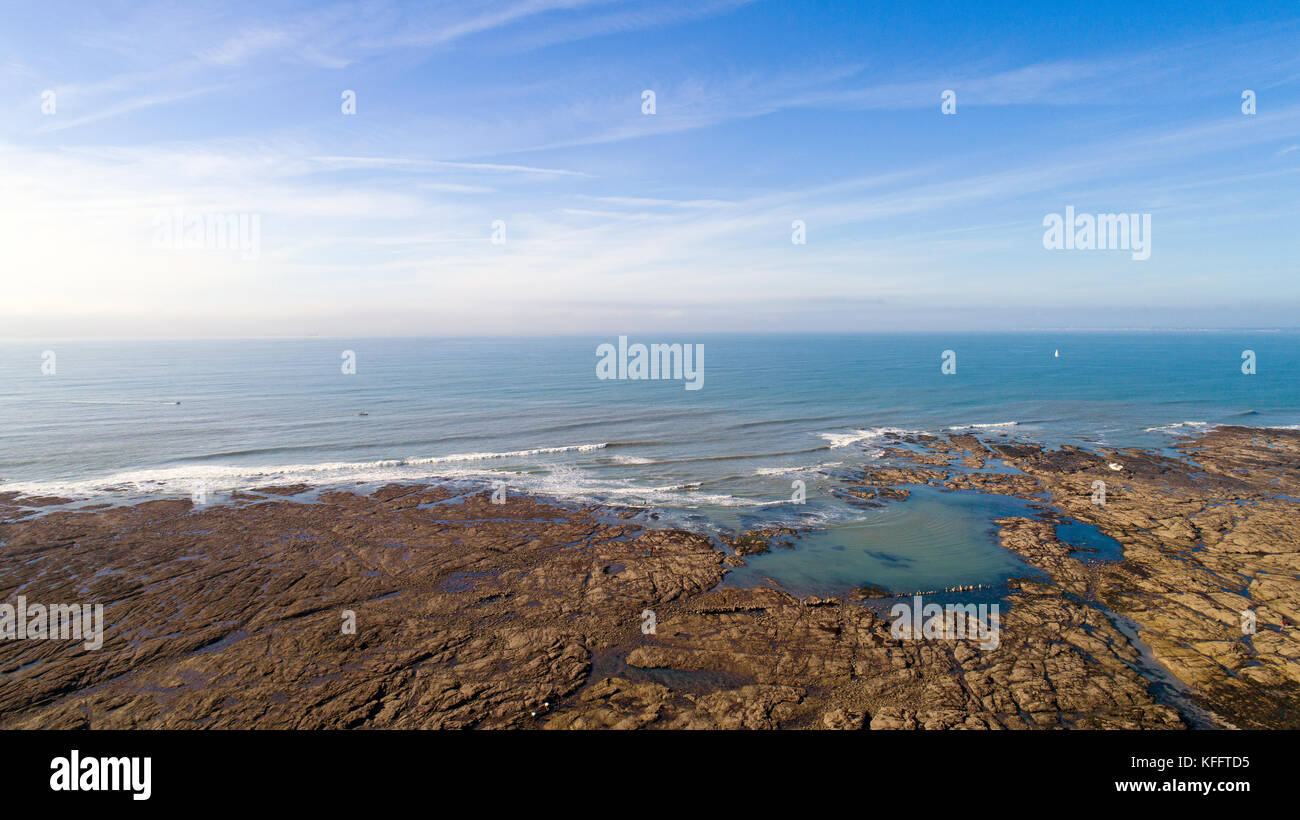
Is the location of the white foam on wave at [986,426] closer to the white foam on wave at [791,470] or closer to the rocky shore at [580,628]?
the white foam on wave at [791,470]

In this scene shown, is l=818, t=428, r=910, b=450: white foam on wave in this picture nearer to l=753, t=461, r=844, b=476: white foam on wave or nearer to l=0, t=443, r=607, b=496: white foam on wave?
l=753, t=461, r=844, b=476: white foam on wave

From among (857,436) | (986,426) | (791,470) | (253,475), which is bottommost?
(791,470)

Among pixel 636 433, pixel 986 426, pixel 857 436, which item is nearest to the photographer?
pixel 857 436

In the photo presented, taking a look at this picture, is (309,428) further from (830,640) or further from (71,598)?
(830,640)

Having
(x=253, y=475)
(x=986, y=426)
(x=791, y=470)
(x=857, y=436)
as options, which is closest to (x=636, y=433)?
(x=791, y=470)

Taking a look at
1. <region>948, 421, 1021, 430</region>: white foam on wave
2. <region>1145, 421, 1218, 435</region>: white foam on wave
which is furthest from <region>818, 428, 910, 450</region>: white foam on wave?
<region>1145, 421, 1218, 435</region>: white foam on wave

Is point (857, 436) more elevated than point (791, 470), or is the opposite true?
point (857, 436)

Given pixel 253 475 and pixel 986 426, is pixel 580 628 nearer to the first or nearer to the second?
pixel 253 475
